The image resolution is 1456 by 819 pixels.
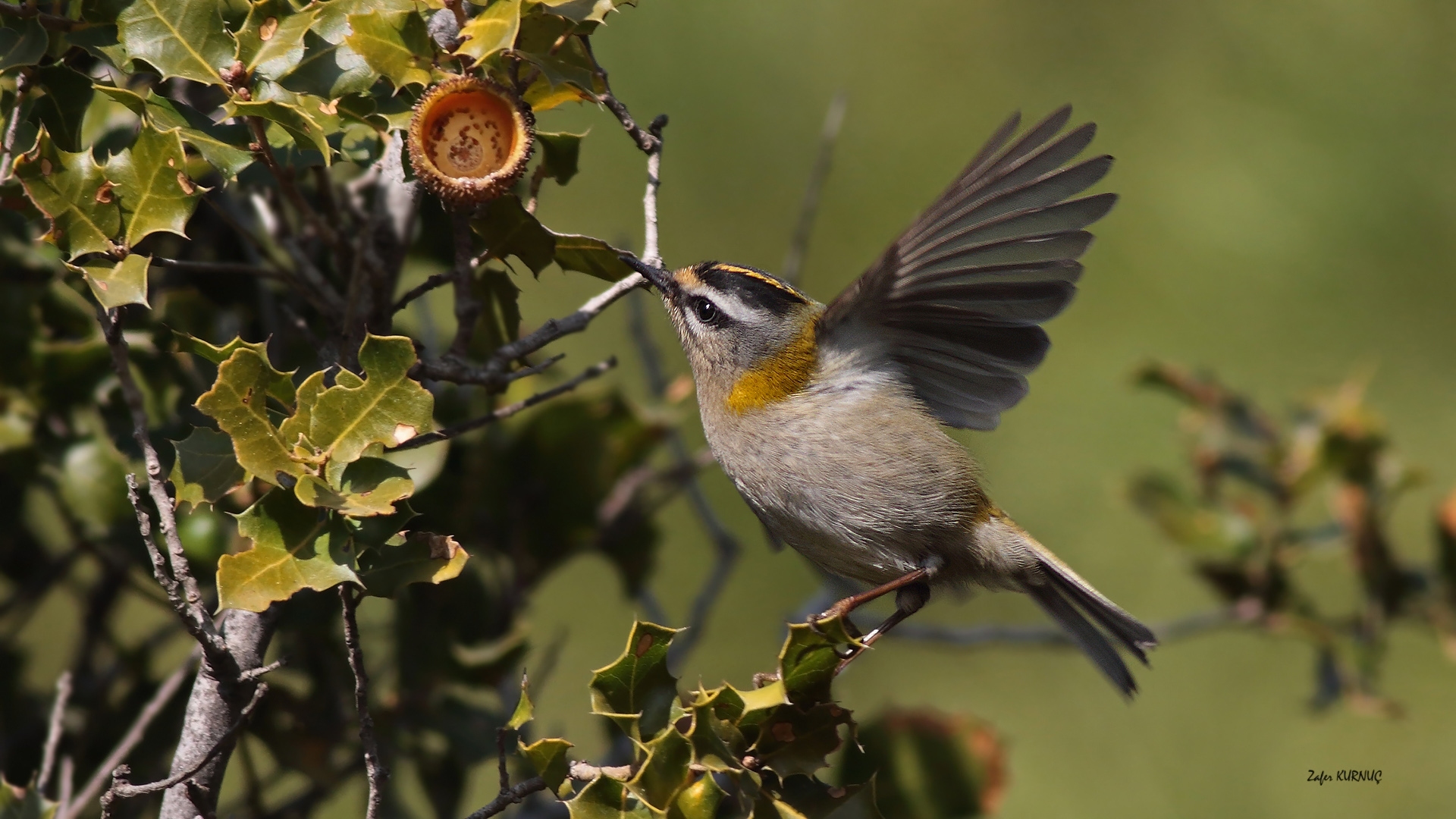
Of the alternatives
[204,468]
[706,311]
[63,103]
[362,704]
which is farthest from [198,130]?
[706,311]

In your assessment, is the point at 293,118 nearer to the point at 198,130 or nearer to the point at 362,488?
the point at 198,130

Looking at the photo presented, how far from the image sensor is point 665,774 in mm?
1523

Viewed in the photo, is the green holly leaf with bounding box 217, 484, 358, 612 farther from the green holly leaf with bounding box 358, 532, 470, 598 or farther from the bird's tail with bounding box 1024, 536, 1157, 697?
the bird's tail with bounding box 1024, 536, 1157, 697

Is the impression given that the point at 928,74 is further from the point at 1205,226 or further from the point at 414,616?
the point at 414,616

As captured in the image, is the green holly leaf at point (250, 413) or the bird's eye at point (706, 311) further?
the bird's eye at point (706, 311)

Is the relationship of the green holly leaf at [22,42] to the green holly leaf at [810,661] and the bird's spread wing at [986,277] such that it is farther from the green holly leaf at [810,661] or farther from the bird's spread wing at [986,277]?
the bird's spread wing at [986,277]

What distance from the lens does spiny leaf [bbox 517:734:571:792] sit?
1.55 m

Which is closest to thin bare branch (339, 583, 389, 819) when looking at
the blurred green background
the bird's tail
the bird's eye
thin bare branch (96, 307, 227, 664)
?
thin bare branch (96, 307, 227, 664)

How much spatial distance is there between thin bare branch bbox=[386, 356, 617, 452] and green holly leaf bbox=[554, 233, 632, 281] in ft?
0.60

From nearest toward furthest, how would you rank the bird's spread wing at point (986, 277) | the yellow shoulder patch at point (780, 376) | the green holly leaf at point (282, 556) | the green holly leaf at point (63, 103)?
the green holly leaf at point (282, 556)
the green holly leaf at point (63, 103)
the bird's spread wing at point (986, 277)
the yellow shoulder patch at point (780, 376)

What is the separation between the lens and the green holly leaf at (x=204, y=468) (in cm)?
156

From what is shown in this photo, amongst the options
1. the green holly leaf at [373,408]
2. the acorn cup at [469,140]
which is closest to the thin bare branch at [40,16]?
the acorn cup at [469,140]

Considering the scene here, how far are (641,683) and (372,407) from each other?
49 centimetres

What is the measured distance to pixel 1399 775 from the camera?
15.4 ft
